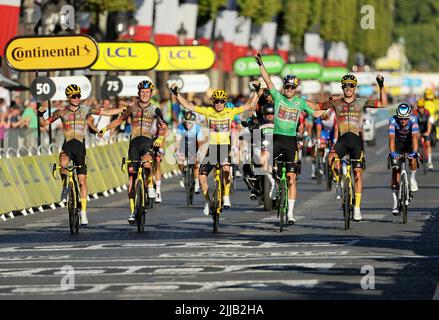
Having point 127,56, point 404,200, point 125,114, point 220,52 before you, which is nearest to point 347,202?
point 404,200

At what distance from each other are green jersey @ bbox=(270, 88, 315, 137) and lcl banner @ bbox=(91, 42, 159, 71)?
627 inches

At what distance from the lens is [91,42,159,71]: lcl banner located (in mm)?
38750

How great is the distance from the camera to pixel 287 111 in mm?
22938

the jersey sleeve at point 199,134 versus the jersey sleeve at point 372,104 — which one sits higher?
the jersey sleeve at point 372,104

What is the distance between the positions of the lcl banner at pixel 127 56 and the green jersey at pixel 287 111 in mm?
15924

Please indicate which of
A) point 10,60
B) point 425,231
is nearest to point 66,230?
point 425,231

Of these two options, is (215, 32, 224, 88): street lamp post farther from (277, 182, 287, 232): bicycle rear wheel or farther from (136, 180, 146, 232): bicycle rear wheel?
(277, 182, 287, 232): bicycle rear wheel

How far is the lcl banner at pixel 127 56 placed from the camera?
1526 inches

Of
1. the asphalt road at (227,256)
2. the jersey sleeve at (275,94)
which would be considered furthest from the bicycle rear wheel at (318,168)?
the jersey sleeve at (275,94)

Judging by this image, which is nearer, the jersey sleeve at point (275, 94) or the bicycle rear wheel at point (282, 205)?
the bicycle rear wheel at point (282, 205)

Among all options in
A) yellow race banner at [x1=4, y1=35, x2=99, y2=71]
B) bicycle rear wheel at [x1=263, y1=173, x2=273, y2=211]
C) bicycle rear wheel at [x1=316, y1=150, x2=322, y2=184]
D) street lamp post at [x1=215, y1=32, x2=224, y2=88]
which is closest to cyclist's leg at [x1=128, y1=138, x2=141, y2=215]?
bicycle rear wheel at [x1=263, y1=173, x2=273, y2=211]

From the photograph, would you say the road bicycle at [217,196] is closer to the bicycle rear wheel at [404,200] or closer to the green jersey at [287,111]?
the green jersey at [287,111]

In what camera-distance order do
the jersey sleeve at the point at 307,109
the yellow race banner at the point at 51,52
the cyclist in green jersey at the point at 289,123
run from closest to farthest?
the cyclist in green jersey at the point at 289,123
the jersey sleeve at the point at 307,109
the yellow race banner at the point at 51,52
